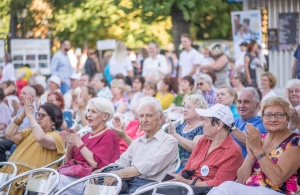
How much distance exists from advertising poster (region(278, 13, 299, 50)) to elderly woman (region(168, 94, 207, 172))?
6.91 meters

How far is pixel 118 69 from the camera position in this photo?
1798cm

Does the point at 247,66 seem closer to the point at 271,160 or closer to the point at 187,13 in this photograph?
the point at 187,13

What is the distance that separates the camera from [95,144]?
26.8 ft

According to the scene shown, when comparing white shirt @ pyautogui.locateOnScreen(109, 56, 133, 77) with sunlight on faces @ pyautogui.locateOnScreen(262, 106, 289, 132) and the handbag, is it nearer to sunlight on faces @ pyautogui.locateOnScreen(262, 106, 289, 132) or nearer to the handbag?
the handbag

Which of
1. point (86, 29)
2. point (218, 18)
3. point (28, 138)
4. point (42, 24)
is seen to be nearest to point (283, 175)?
point (28, 138)

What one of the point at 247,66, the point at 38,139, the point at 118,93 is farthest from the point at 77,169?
the point at 247,66

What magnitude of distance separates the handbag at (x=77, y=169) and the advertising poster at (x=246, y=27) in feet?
26.4

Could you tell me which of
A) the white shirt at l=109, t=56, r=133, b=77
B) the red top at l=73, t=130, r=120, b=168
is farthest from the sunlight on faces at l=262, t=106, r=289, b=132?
the white shirt at l=109, t=56, r=133, b=77

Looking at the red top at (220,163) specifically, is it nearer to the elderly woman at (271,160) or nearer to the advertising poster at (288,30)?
the elderly woman at (271,160)

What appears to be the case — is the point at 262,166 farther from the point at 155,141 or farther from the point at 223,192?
the point at 155,141

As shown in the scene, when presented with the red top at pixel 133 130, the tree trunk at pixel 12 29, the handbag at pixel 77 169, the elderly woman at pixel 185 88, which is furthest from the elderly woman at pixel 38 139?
the tree trunk at pixel 12 29

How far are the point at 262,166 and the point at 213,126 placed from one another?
0.86 m

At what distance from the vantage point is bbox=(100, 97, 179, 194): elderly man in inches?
295

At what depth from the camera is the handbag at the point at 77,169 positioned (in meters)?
7.96
